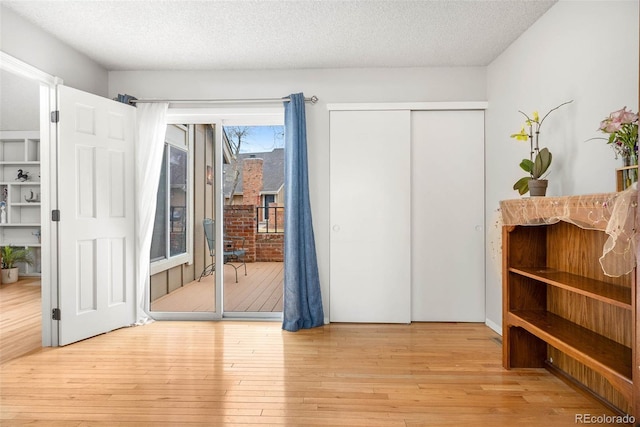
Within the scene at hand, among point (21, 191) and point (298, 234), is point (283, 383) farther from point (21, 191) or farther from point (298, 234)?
point (21, 191)

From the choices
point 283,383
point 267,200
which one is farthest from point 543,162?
point 267,200

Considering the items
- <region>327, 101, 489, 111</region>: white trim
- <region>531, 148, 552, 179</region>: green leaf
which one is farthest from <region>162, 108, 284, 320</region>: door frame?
<region>531, 148, 552, 179</region>: green leaf

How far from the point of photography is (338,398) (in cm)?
214

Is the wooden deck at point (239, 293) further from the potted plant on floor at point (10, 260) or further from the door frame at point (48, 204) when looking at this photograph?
the potted plant on floor at point (10, 260)

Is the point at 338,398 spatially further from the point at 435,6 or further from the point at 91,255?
the point at 435,6

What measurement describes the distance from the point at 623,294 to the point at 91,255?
3.83 metres

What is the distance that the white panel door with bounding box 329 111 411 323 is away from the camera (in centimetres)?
353

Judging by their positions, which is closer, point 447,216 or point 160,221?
point 447,216

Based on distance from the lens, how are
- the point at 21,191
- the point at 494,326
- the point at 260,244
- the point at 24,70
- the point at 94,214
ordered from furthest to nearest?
the point at 21,191 < the point at 260,244 < the point at 494,326 < the point at 94,214 < the point at 24,70

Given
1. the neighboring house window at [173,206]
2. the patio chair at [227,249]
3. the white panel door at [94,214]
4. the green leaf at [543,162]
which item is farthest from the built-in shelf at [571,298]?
the white panel door at [94,214]

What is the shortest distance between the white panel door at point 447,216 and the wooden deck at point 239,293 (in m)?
1.56

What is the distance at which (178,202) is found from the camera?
3947 mm

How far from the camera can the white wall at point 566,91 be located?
196 centimetres

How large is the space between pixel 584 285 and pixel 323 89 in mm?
2747
